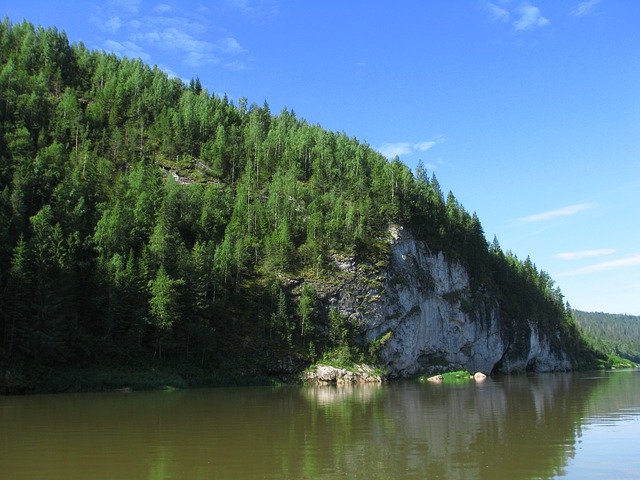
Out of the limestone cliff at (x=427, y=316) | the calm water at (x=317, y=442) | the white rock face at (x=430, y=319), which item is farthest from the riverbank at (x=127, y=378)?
the white rock face at (x=430, y=319)

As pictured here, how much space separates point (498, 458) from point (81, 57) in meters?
145

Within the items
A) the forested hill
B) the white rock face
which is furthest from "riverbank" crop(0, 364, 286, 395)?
the white rock face

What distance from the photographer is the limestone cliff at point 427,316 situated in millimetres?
83438

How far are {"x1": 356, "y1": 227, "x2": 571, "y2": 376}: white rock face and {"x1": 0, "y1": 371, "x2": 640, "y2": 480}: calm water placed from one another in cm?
5174

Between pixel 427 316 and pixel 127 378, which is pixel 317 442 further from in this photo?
pixel 427 316

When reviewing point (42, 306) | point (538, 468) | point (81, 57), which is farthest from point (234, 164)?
point (538, 468)

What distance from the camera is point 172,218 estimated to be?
8144 cm

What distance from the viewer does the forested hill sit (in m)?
58.5

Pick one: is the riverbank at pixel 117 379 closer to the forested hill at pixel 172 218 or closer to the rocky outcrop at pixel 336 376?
the forested hill at pixel 172 218

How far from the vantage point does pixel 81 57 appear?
134000mm

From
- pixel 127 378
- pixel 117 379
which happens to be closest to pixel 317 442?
pixel 117 379

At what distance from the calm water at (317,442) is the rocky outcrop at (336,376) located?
119 ft

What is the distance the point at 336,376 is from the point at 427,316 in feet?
105

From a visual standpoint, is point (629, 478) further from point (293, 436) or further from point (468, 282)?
point (468, 282)
